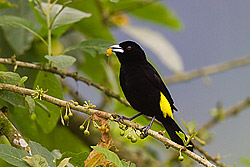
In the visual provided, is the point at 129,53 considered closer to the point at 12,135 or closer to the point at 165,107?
the point at 165,107

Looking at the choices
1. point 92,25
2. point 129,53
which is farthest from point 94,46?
point 92,25

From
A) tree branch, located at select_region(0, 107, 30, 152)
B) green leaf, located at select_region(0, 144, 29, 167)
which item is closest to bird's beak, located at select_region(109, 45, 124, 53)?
tree branch, located at select_region(0, 107, 30, 152)

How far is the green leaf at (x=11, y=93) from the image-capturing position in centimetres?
192

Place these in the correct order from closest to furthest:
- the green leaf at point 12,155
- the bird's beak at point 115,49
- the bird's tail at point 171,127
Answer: the green leaf at point 12,155 < the bird's tail at point 171,127 < the bird's beak at point 115,49

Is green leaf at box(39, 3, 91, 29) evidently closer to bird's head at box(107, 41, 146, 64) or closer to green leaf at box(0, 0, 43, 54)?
green leaf at box(0, 0, 43, 54)

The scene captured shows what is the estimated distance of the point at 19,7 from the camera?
2.84 metres

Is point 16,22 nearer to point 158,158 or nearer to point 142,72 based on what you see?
point 142,72

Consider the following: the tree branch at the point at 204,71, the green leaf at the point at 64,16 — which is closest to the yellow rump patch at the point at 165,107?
the green leaf at the point at 64,16

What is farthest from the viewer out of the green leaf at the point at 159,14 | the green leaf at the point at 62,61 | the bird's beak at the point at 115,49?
the green leaf at the point at 159,14

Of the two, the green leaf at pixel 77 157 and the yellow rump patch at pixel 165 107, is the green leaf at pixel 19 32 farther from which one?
the green leaf at pixel 77 157

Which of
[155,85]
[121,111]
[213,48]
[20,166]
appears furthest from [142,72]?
[213,48]

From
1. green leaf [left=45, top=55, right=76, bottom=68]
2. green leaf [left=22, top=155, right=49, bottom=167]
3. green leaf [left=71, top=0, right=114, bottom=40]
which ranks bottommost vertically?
green leaf [left=22, top=155, right=49, bottom=167]

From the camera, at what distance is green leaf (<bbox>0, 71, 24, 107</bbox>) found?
6.30 feet

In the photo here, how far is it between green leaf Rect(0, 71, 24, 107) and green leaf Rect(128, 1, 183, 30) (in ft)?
7.71
